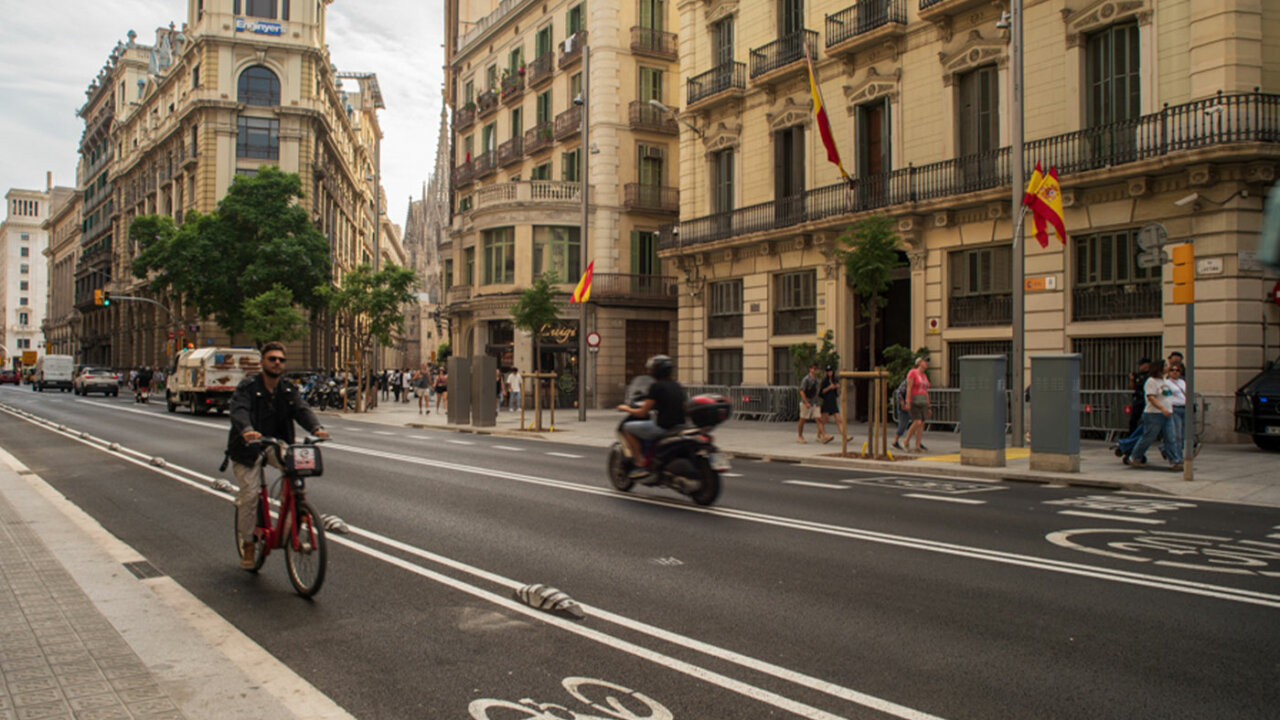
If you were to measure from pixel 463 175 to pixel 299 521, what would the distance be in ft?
139

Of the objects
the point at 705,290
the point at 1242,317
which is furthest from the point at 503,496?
the point at 705,290

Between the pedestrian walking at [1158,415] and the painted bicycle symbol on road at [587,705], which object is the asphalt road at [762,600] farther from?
the pedestrian walking at [1158,415]

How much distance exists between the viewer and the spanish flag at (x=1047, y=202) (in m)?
17.1

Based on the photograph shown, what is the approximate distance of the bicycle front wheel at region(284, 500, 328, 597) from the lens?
232 inches

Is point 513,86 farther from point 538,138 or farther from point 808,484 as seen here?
point 808,484

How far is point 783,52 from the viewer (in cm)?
2719

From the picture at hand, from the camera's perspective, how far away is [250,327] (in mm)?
45375

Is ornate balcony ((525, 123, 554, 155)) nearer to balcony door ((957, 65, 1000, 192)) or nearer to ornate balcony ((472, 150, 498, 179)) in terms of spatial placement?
ornate balcony ((472, 150, 498, 179))

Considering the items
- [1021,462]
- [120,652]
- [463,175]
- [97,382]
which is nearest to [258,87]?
[463,175]

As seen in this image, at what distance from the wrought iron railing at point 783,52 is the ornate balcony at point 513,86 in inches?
627

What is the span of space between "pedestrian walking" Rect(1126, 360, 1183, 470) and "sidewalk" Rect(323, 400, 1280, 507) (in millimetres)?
290

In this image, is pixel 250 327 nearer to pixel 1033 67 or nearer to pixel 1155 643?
pixel 1033 67

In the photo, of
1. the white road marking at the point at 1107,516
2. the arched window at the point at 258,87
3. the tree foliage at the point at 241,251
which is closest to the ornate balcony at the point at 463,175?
the tree foliage at the point at 241,251

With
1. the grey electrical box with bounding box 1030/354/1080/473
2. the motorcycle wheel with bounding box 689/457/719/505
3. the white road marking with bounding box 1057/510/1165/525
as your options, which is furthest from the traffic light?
the motorcycle wheel with bounding box 689/457/719/505
